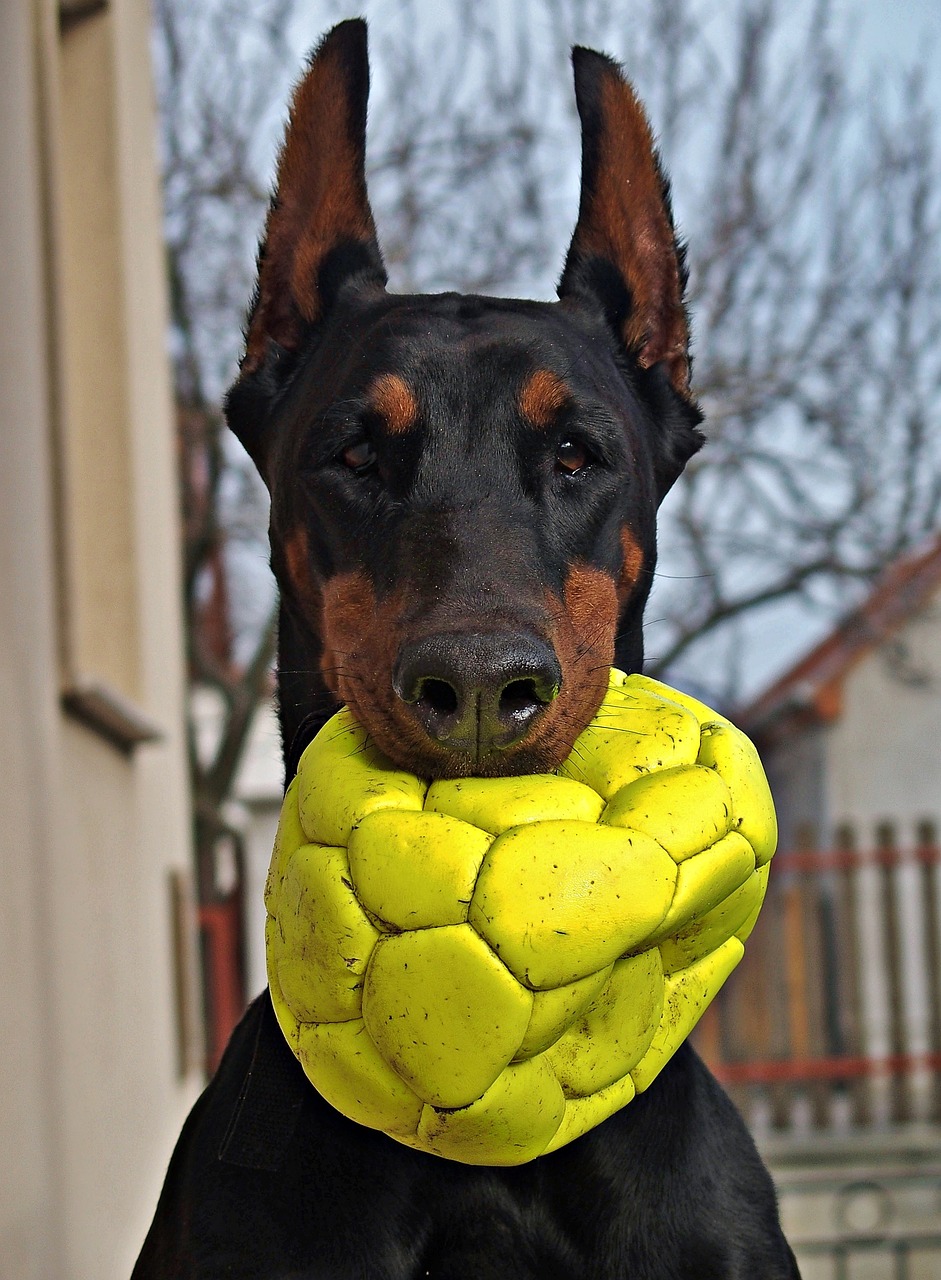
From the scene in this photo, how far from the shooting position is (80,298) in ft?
21.1

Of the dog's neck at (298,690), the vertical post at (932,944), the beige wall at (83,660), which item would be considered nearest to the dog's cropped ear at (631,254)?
the dog's neck at (298,690)

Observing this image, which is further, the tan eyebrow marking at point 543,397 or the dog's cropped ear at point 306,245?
the dog's cropped ear at point 306,245

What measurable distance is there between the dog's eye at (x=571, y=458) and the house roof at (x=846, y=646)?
13.0 metres

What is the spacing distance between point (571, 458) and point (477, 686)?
0.68m

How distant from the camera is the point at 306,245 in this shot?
2875mm

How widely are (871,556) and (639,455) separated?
12851 mm

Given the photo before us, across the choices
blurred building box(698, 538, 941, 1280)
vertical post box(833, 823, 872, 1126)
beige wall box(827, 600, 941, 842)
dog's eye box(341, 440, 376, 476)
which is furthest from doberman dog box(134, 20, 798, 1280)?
beige wall box(827, 600, 941, 842)

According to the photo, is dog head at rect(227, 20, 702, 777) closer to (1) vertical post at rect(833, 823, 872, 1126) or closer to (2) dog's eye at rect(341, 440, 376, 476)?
(2) dog's eye at rect(341, 440, 376, 476)

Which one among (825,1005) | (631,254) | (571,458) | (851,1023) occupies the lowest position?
(851,1023)

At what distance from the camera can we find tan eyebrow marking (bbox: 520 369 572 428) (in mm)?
2447

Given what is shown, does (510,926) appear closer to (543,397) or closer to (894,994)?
(543,397)

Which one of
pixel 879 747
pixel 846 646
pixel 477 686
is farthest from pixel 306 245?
pixel 879 747

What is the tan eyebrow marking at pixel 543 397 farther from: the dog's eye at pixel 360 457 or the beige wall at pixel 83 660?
the beige wall at pixel 83 660

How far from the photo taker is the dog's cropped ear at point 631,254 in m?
2.80
